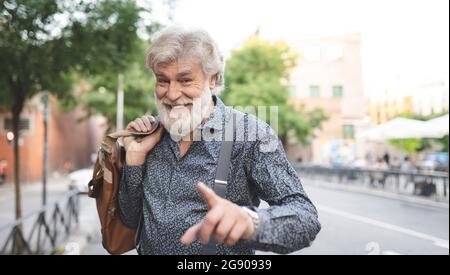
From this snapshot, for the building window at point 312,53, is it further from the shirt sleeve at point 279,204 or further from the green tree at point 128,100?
the shirt sleeve at point 279,204

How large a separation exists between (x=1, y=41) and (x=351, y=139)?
39.5 meters

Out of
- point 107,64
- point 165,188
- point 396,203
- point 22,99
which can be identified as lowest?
point 396,203

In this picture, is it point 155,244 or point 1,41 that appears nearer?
point 155,244

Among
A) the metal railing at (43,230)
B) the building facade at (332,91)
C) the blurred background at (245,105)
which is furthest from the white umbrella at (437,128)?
the building facade at (332,91)

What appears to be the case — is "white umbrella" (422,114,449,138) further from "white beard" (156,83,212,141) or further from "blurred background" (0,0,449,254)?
"white beard" (156,83,212,141)

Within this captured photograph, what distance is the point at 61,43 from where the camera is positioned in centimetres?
677

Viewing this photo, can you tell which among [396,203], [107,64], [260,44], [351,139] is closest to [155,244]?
[107,64]

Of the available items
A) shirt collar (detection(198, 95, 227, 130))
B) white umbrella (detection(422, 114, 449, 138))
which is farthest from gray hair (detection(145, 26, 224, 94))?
white umbrella (detection(422, 114, 449, 138))

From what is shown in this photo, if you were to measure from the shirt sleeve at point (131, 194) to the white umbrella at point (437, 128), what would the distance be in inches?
501

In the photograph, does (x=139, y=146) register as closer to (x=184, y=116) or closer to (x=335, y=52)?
(x=184, y=116)

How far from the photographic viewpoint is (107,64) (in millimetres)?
7297

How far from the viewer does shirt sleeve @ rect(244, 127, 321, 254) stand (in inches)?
49.6

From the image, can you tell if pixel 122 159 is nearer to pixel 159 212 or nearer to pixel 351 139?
pixel 159 212

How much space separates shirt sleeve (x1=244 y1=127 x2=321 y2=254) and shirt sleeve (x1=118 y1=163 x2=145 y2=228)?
0.37 m
